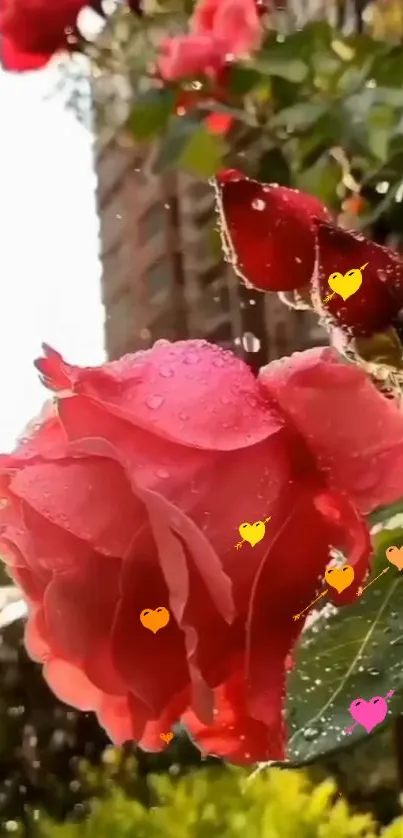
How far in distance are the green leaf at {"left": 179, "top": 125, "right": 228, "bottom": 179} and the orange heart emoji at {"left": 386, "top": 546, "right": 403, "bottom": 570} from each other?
0.56ft

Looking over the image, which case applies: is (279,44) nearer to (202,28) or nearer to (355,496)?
(202,28)

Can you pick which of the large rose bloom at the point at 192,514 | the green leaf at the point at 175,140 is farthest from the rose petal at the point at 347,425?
the green leaf at the point at 175,140

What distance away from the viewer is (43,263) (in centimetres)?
45

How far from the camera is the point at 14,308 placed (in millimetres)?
444

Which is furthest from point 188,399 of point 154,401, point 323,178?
point 323,178

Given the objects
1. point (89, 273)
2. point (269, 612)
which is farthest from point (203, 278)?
point (269, 612)

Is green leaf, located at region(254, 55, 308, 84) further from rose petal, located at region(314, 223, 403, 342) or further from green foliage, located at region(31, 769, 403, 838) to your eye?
green foliage, located at region(31, 769, 403, 838)

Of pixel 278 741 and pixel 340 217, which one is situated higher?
pixel 340 217

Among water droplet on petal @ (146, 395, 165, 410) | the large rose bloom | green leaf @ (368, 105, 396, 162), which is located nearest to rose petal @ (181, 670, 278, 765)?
the large rose bloom

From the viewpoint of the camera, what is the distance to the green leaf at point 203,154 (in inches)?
16.0

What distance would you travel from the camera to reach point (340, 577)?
39cm

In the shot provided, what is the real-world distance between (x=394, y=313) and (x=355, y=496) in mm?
68

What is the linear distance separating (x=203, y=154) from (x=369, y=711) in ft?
0.77

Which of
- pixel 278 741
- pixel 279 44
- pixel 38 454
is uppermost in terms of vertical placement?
pixel 279 44
